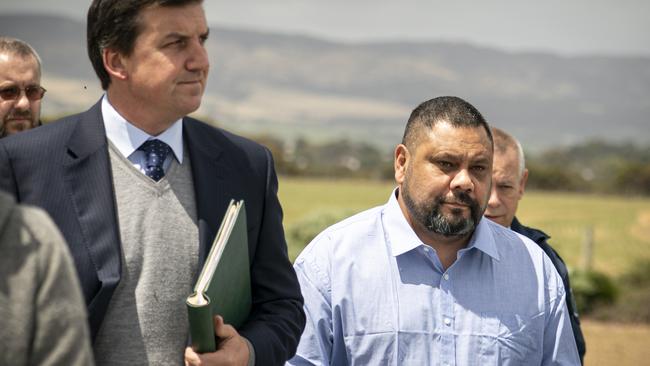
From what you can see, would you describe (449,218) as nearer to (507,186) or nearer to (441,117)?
(441,117)

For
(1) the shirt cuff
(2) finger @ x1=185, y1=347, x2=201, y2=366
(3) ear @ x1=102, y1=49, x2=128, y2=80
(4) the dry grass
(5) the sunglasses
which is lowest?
(4) the dry grass

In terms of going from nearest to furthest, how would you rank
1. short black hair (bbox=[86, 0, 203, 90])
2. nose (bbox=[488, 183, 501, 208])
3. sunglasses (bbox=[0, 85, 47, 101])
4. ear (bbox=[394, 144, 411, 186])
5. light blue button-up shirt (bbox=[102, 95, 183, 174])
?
1. short black hair (bbox=[86, 0, 203, 90])
2. light blue button-up shirt (bbox=[102, 95, 183, 174])
3. ear (bbox=[394, 144, 411, 186])
4. sunglasses (bbox=[0, 85, 47, 101])
5. nose (bbox=[488, 183, 501, 208])

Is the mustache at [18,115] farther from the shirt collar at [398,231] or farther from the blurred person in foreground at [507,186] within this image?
the blurred person in foreground at [507,186]

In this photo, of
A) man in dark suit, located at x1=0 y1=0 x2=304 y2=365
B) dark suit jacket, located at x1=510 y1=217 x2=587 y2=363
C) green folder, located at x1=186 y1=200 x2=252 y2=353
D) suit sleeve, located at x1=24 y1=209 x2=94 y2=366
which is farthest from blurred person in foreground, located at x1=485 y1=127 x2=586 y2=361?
suit sleeve, located at x1=24 y1=209 x2=94 y2=366

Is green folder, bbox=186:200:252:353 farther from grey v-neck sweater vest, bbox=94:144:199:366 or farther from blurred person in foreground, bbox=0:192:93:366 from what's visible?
blurred person in foreground, bbox=0:192:93:366

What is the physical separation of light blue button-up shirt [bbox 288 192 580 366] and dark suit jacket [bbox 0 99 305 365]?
0.76 metres

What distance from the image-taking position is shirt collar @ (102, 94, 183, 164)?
2729 mm

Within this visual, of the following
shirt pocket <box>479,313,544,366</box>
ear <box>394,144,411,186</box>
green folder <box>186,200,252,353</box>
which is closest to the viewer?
green folder <box>186,200,252,353</box>

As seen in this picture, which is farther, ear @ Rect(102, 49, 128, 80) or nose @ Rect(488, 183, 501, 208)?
nose @ Rect(488, 183, 501, 208)

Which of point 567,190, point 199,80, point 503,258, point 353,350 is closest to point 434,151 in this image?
point 503,258

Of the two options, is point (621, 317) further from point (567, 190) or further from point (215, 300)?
point (567, 190)

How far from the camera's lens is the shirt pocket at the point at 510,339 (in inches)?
146

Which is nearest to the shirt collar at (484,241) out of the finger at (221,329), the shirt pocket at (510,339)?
the shirt pocket at (510,339)

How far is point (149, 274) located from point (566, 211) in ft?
222
